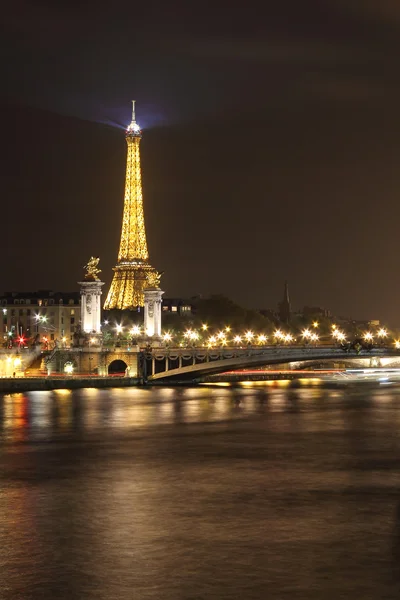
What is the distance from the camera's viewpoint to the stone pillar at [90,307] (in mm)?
90938

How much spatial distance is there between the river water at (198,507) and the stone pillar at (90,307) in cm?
3876

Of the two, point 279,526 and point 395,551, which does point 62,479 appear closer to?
point 279,526

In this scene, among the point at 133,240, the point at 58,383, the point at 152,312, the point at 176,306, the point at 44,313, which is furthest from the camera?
the point at 176,306

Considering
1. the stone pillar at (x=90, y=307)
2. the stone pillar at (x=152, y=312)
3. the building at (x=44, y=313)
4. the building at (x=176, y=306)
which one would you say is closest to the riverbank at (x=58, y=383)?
the stone pillar at (x=90, y=307)

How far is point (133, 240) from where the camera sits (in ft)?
392

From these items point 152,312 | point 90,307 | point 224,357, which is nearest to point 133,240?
point 152,312

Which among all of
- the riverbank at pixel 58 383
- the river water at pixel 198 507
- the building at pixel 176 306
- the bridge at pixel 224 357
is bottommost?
the river water at pixel 198 507

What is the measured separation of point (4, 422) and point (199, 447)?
11.1 meters

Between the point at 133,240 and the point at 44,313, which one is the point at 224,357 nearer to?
the point at 133,240

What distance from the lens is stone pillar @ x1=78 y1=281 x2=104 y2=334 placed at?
9094 centimetres

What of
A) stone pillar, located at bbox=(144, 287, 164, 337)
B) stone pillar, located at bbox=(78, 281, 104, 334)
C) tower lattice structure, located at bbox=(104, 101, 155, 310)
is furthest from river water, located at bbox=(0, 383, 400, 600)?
tower lattice structure, located at bbox=(104, 101, 155, 310)

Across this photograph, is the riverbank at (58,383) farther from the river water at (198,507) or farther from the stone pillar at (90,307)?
the river water at (198,507)

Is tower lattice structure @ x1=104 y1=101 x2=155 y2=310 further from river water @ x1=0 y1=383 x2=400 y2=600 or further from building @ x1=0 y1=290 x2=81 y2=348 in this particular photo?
river water @ x1=0 y1=383 x2=400 y2=600

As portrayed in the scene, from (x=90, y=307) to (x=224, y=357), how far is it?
15098 mm
